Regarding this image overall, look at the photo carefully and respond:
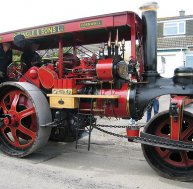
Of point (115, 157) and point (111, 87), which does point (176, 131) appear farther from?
point (115, 157)

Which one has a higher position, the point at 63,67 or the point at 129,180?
the point at 63,67

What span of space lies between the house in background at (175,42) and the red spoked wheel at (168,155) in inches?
634

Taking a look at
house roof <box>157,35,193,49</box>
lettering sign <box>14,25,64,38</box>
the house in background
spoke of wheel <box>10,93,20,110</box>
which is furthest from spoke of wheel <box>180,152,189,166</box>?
house roof <box>157,35,193,49</box>

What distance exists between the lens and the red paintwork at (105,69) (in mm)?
4395

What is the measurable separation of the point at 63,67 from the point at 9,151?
152 centimetres

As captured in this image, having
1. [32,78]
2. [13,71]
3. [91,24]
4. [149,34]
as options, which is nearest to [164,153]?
[149,34]

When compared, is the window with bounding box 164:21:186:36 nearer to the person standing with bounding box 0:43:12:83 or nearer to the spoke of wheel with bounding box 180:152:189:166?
the person standing with bounding box 0:43:12:83

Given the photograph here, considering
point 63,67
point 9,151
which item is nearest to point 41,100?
point 63,67

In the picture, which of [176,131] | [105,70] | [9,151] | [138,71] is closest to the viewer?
[176,131]

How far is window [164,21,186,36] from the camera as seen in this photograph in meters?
25.3

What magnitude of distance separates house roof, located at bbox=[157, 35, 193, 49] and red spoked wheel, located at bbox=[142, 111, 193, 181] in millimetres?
19080

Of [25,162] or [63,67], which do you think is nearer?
[25,162]

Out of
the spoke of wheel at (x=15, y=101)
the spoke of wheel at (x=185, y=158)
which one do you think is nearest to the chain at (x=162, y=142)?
the spoke of wheel at (x=185, y=158)

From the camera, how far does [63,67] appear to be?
5.23 metres
